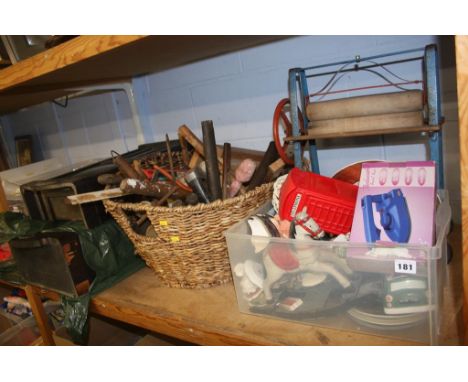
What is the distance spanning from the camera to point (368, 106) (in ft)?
2.41

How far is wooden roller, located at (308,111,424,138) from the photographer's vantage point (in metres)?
0.70

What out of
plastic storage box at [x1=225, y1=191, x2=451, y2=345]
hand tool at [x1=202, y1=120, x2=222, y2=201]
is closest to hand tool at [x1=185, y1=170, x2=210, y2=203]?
hand tool at [x1=202, y1=120, x2=222, y2=201]

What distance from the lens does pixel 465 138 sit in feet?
1.34

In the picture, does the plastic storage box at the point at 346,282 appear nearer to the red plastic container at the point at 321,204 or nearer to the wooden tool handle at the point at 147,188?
the red plastic container at the point at 321,204

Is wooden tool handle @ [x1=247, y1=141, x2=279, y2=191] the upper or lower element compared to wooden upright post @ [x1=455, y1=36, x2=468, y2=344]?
lower

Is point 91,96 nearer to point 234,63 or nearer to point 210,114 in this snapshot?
point 210,114

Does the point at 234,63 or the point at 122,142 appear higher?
the point at 234,63

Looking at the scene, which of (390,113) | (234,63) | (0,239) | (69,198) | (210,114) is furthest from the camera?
(210,114)

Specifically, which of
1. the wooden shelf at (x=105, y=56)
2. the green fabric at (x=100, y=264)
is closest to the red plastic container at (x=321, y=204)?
the wooden shelf at (x=105, y=56)

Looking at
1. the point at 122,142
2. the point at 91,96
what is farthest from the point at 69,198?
the point at 91,96

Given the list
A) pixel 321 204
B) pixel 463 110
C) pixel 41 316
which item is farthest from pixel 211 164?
pixel 41 316

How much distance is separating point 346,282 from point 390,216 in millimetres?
131

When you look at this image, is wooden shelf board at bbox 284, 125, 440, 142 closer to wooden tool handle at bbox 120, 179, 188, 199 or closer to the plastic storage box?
the plastic storage box
